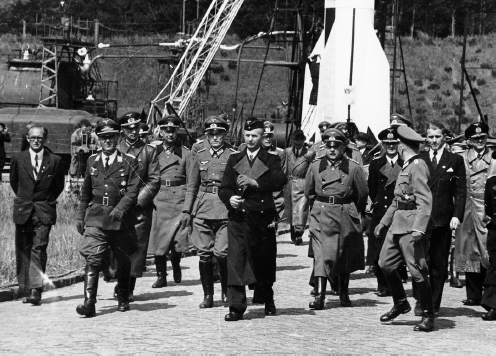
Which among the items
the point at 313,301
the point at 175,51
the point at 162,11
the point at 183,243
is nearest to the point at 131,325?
the point at 313,301

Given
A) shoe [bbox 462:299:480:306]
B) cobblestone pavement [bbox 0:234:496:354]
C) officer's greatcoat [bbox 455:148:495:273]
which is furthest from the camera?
officer's greatcoat [bbox 455:148:495:273]

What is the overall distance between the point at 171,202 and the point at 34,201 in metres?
2.37

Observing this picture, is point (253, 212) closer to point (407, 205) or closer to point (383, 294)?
point (407, 205)

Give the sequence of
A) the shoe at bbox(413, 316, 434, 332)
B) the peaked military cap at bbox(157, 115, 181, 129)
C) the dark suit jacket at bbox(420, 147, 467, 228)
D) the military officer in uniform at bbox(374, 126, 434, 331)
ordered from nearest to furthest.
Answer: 1. the shoe at bbox(413, 316, 434, 332)
2. the military officer in uniform at bbox(374, 126, 434, 331)
3. the dark suit jacket at bbox(420, 147, 467, 228)
4. the peaked military cap at bbox(157, 115, 181, 129)

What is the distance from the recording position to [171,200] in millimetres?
14305

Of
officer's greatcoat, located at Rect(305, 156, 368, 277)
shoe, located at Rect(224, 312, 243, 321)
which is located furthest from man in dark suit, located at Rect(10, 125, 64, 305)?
officer's greatcoat, located at Rect(305, 156, 368, 277)

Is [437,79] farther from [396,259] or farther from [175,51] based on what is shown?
[396,259]

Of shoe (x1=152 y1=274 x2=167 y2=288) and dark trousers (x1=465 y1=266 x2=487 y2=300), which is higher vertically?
dark trousers (x1=465 y1=266 x2=487 y2=300)

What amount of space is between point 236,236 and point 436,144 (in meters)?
2.46

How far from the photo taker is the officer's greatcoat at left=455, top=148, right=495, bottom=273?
12867 millimetres

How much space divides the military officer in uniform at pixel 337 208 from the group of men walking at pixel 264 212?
0.01m

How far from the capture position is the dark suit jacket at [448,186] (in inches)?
466

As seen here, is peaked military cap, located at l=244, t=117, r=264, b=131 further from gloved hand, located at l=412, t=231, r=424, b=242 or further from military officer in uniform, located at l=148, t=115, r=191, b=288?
military officer in uniform, located at l=148, t=115, r=191, b=288

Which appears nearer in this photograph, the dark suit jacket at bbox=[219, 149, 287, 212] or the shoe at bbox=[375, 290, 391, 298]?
the dark suit jacket at bbox=[219, 149, 287, 212]
